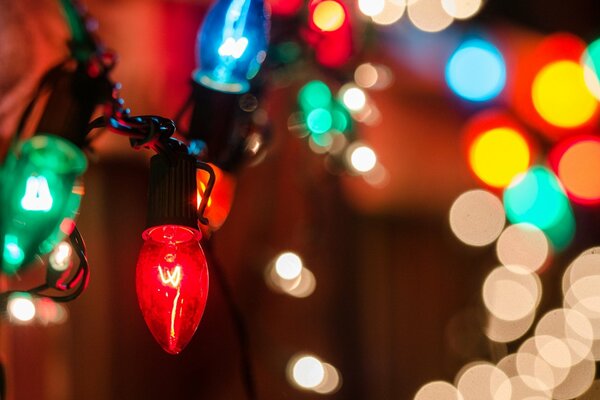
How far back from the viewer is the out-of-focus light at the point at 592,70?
7.63ft

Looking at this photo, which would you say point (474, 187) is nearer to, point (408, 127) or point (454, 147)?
point (454, 147)

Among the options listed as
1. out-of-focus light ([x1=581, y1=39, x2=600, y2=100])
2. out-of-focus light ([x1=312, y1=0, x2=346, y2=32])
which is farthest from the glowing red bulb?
out-of-focus light ([x1=581, y1=39, x2=600, y2=100])

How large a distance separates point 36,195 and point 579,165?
195cm

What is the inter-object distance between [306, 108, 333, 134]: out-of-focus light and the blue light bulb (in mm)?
316

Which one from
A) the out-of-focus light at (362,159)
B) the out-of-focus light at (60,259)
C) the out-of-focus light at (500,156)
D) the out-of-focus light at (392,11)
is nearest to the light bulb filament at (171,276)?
the out-of-focus light at (60,259)

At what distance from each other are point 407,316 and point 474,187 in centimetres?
42

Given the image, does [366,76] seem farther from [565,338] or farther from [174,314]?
[565,338]

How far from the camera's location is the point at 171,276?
23.3 inches

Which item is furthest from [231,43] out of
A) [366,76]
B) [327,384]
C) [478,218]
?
[478,218]

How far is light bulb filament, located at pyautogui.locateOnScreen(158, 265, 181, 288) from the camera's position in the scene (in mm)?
590

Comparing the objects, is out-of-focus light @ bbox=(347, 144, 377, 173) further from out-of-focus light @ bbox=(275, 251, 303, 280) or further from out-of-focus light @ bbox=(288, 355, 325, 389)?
out-of-focus light @ bbox=(288, 355, 325, 389)

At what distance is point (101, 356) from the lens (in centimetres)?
134

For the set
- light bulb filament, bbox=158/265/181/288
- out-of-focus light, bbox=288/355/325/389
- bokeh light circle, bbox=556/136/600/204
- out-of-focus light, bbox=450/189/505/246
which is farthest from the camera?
bokeh light circle, bbox=556/136/600/204

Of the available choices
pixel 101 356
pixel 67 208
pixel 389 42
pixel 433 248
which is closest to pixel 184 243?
pixel 67 208
